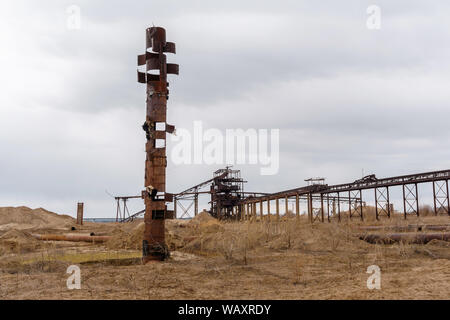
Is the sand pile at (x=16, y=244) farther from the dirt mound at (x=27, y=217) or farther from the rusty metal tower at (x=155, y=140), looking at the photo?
the dirt mound at (x=27, y=217)

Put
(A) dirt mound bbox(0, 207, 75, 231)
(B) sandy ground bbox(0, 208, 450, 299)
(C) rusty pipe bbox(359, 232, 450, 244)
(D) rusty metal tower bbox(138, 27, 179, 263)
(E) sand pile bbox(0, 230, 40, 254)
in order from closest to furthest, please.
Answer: (B) sandy ground bbox(0, 208, 450, 299) < (D) rusty metal tower bbox(138, 27, 179, 263) < (C) rusty pipe bbox(359, 232, 450, 244) < (E) sand pile bbox(0, 230, 40, 254) < (A) dirt mound bbox(0, 207, 75, 231)

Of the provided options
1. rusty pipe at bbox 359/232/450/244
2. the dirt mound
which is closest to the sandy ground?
rusty pipe at bbox 359/232/450/244

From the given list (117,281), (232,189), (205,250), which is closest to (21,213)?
(232,189)

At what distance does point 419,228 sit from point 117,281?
10.2 m

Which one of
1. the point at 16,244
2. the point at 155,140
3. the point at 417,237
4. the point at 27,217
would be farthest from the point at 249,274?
the point at 27,217

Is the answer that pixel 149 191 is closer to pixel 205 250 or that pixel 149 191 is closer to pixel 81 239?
pixel 205 250

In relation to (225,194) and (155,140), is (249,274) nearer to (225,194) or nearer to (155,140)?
(155,140)

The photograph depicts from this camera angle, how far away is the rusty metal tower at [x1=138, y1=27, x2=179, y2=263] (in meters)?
8.59

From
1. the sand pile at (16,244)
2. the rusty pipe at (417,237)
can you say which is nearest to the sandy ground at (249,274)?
the sand pile at (16,244)

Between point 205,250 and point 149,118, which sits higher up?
point 149,118

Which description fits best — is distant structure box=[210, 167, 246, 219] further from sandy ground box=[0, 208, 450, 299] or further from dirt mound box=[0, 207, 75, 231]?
sandy ground box=[0, 208, 450, 299]

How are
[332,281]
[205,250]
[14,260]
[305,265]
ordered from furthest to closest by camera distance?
[205,250], [14,260], [305,265], [332,281]

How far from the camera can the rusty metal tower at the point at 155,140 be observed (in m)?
8.59

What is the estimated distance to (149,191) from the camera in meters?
8.67
